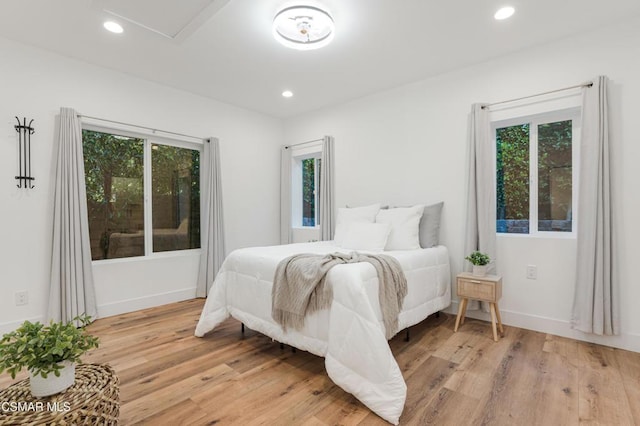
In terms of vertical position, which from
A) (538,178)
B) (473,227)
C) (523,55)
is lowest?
(473,227)

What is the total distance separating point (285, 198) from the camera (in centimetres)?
494

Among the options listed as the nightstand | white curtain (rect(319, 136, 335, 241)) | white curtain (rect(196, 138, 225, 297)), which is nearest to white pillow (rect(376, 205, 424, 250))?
the nightstand

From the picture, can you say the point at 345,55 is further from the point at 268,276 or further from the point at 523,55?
the point at 268,276

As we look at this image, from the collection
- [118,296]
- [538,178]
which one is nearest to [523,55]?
[538,178]

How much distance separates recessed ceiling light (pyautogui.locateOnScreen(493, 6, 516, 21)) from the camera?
92.7 inches

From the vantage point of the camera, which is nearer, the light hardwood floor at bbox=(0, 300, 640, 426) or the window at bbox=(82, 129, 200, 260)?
the light hardwood floor at bbox=(0, 300, 640, 426)

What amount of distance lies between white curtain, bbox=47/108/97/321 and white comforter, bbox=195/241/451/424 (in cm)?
128

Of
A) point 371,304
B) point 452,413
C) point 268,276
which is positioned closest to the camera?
point 452,413

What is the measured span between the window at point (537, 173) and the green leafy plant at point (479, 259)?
56 cm

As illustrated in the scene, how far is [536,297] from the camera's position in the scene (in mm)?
2893

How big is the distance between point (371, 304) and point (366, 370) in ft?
1.24

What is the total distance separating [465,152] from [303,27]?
77.6 inches

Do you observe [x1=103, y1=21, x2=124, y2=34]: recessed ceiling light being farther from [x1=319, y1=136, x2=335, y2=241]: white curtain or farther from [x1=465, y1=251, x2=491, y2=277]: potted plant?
[x1=465, y1=251, x2=491, y2=277]: potted plant

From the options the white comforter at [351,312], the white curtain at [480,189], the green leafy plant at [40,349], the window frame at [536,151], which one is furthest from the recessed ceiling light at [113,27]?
the window frame at [536,151]
